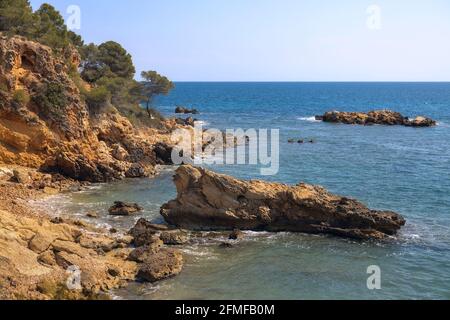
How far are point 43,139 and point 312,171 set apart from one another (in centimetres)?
2439

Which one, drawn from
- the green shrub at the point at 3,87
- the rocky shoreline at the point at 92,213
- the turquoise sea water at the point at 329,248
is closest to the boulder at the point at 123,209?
the rocky shoreline at the point at 92,213

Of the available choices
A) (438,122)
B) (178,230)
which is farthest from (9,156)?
(438,122)

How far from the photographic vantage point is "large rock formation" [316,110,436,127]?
8888 cm

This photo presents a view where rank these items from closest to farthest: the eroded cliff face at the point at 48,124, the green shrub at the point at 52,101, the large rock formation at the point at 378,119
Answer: the eroded cliff face at the point at 48,124 → the green shrub at the point at 52,101 → the large rock formation at the point at 378,119

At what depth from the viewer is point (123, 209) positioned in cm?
3106

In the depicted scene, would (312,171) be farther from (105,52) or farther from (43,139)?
(105,52)

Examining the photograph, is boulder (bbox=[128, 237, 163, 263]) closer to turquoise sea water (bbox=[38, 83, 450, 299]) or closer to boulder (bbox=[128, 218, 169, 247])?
boulder (bbox=[128, 218, 169, 247])

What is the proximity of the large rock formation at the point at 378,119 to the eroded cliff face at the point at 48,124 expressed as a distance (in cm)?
5836

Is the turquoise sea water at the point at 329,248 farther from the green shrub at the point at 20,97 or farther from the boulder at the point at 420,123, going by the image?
Answer: the boulder at the point at 420,123
